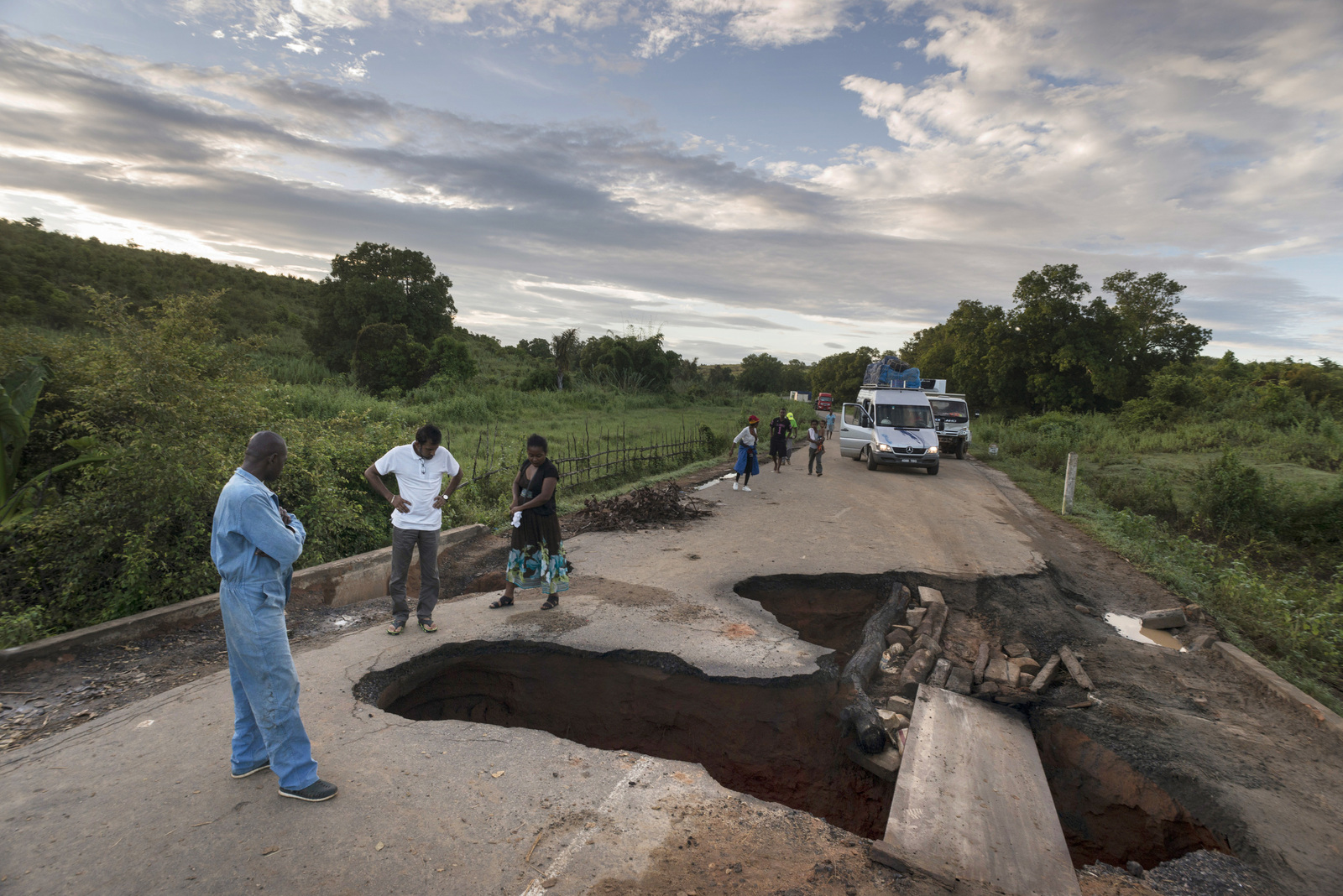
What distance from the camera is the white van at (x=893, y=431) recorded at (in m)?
16.3

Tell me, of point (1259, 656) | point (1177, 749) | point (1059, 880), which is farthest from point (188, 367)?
point (1259, 656)

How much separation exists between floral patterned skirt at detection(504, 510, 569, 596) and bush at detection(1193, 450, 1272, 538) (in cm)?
1178

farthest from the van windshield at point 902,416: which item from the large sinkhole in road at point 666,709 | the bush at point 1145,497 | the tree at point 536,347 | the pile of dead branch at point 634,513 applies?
the tree at point 536,347

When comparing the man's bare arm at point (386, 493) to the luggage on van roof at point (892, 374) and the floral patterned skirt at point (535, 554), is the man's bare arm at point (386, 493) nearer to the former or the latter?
the floral patterned skirt at point (535, 554)

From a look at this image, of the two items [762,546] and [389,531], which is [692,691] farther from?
[389,531]

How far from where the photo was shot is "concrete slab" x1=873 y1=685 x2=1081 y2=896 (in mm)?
3004

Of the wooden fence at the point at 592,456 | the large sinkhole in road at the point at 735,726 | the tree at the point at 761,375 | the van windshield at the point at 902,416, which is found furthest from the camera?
the tree at the point at 761,375

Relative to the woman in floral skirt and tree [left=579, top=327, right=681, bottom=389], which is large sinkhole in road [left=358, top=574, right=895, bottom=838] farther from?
tree [left=579, top=327, right=681, bottom=389]

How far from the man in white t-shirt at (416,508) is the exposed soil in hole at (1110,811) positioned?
4838mm

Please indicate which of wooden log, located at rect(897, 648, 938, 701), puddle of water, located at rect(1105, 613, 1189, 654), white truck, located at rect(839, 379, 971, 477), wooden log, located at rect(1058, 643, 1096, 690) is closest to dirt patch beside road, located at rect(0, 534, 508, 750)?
wooden log, located at rect(897, 648, 938, 701)

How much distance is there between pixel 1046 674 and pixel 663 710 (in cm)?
319

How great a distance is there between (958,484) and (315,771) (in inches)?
593

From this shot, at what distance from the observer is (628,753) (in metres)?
3.77

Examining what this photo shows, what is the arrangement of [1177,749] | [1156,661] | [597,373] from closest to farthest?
1. [1177,749]
2. [1156,661]
3. [597,373]
